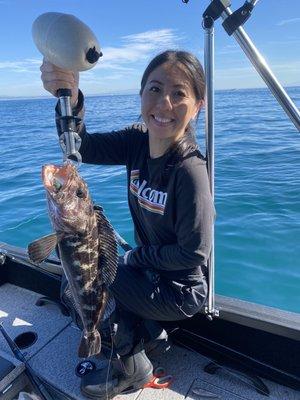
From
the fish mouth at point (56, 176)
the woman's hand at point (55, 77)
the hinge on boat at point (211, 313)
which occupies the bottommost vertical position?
the hinge on boat at point (211, 313)

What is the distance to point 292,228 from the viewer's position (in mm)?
6910

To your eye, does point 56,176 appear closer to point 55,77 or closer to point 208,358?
point 55,77

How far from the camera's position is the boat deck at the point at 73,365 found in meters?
2.53

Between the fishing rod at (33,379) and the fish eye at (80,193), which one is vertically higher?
the fish eye at (80,193)

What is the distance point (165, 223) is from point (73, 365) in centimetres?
140

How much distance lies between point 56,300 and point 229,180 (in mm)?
7183

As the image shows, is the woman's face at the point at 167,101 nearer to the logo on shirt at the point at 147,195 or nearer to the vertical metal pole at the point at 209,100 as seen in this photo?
the vertical metal pole at the point at 209,100

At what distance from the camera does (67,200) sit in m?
1.98

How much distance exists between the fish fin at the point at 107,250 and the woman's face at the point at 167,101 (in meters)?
0.71

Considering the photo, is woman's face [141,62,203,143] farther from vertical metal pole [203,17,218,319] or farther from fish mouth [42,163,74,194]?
fish mouth [42,163,74,194]

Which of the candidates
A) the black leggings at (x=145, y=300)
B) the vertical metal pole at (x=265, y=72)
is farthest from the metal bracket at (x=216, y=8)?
the black leggings at (x=145, y=300)

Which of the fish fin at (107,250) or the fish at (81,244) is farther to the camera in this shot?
the fish fin at (107,250)

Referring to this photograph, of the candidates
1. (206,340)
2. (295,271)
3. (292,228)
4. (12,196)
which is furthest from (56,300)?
(12,196)

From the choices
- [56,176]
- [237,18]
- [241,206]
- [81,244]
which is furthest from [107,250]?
[241,206]
